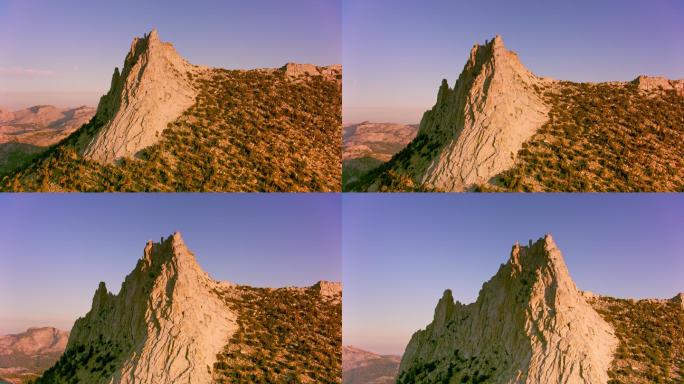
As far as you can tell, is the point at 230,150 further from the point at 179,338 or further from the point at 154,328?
the point at 179,338

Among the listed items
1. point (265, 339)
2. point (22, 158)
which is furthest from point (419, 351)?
Answer: point (22, 158)

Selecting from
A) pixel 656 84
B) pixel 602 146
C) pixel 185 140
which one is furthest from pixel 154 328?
pixel 656 84

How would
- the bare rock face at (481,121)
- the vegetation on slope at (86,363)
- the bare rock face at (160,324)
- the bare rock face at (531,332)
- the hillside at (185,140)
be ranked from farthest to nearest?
the hillside at (185,140)
the bare rock face at (481,121)
the vegetation on slope at (86,363)
the bare rock face at (160,324)
the bare rock face at (531,332)

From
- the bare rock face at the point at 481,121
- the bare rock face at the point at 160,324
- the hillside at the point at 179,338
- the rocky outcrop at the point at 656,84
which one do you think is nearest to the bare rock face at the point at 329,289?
the hillside at the point at 179,338

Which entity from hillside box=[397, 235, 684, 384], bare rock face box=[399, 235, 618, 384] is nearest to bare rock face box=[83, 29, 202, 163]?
hillside box=[397, 235, 684, 384]

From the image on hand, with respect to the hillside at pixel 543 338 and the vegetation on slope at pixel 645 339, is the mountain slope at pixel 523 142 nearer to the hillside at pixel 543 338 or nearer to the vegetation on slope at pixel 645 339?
the hillside at pixel 543 338

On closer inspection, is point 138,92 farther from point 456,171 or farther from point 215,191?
point 456,171
